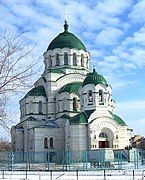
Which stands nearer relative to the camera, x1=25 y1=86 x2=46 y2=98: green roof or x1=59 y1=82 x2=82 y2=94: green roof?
x1=59 y1=82 x2=82 y2=94: green roof

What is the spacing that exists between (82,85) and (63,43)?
7.96 meters

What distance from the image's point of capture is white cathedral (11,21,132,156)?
3981 centimetres

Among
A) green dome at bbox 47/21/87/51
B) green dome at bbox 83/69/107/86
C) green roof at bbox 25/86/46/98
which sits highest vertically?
green dome at bbox 47/21/87/51

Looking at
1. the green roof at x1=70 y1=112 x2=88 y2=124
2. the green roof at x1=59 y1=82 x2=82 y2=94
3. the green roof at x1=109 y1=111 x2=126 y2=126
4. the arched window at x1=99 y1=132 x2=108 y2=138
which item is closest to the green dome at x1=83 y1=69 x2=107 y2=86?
the green roof at x1=59 y1=82 x2=82 y2=94

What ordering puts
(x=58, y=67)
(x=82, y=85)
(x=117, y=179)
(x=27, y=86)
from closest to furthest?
(x=27, y=86) < (x=117, y=179) < (x=82, y=85) < (x=58, y=67)

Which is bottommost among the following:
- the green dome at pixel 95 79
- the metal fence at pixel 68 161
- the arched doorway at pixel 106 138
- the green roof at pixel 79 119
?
A: the metal fence at pixel 68 161

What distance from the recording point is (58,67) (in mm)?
47438

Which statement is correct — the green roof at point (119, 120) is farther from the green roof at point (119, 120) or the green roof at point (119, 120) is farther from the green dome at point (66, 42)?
the green dome at point (66, 42)

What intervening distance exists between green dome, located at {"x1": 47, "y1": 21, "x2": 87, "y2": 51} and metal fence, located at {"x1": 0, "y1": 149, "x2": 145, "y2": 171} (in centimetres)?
1681

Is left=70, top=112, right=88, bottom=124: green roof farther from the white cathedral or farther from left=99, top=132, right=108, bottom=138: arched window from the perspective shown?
left=99, top=132, right=108, bottom=138: arched window

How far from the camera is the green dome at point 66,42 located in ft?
157

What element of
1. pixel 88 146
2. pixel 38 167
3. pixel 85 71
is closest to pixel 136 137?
pixel 85 71

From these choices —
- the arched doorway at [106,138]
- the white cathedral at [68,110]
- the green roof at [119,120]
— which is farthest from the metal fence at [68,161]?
the green roof at [119,120]

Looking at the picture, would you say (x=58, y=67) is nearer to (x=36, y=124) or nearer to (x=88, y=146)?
(x=36, y=124)
